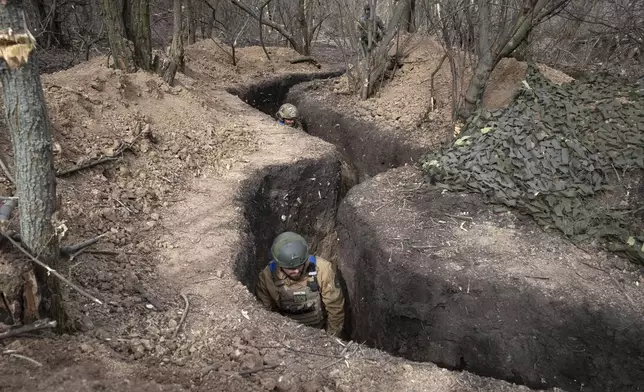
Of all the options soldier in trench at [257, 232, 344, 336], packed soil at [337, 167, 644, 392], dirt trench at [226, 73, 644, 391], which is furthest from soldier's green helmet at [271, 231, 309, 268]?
packed soil at [337, 167, 644, 392]

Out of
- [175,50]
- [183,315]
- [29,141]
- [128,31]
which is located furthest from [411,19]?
[29,141]

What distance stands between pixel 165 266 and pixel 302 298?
131 centimetres

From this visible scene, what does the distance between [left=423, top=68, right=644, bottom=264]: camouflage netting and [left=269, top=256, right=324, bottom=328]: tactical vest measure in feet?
6.27

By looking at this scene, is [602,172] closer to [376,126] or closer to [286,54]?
[376,126]

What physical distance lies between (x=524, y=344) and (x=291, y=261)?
6.92 ft

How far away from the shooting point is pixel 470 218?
5082mm

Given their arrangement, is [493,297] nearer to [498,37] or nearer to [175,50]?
[498,37]

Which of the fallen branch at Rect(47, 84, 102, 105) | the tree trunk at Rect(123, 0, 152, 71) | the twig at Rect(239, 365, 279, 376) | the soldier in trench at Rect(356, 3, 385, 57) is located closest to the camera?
the twig at Rect(239, 365, 279, 376)

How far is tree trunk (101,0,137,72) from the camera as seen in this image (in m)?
6.89

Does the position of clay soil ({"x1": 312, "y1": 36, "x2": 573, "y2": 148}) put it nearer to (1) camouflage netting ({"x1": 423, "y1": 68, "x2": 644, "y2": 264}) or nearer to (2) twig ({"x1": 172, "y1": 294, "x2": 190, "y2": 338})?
(1) camouflage netting ({"x1": 423, "y1": 68, "x2": 644, "y2": 264})

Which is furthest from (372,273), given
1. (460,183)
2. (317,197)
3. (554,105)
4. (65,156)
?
(65,156)

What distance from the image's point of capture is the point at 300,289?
15.5 feet

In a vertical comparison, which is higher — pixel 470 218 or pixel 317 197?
pixel 470 218

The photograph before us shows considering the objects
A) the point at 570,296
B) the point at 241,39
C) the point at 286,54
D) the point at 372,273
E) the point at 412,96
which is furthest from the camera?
the point at 241,39
